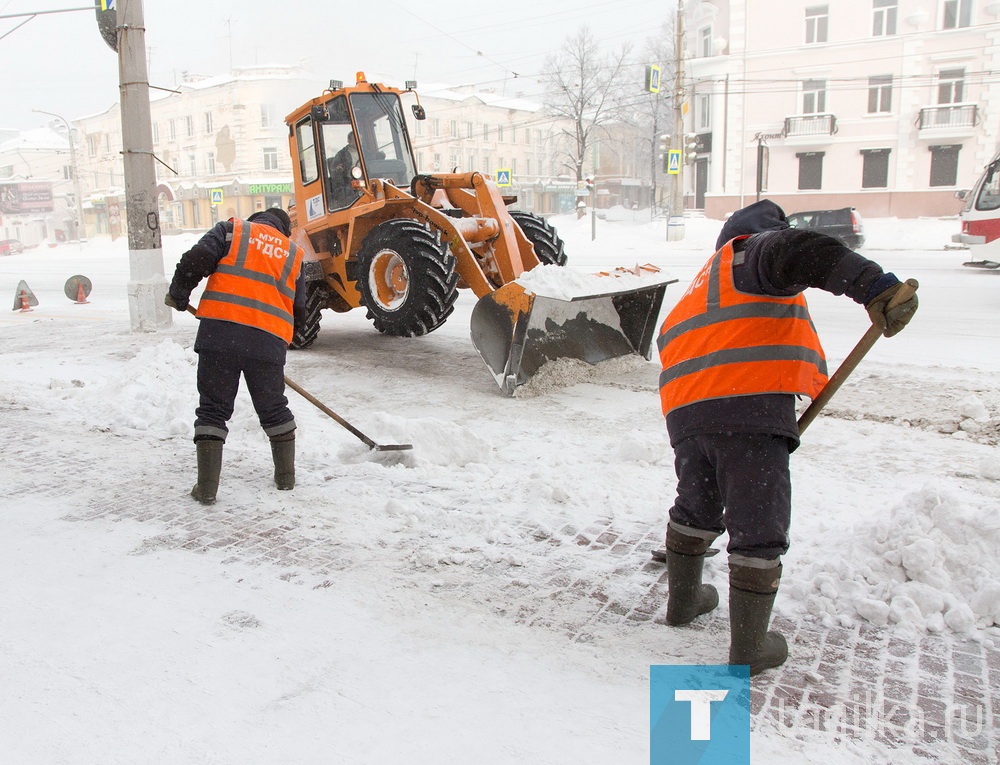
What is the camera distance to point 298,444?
5.05 metres

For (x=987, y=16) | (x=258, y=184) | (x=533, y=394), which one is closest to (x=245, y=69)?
(x=258, y=184)

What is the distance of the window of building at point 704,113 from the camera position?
34.8 metres

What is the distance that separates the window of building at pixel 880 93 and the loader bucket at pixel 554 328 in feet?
95.2

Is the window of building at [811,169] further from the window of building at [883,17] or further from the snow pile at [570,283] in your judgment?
the snow pile at [570,283]

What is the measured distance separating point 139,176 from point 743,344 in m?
8.65

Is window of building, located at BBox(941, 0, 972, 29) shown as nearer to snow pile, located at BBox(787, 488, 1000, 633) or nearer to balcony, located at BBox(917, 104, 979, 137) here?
balcony, located at BBox(917, 104, 979, 137)

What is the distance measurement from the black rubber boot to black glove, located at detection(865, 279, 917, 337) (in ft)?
3.40

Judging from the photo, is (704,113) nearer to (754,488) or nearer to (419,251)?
(419,251)

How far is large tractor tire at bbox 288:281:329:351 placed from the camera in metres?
8.27

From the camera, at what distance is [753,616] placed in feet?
8.37

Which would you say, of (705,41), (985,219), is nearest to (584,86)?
(705,41)

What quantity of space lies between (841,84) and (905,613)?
33.4 m

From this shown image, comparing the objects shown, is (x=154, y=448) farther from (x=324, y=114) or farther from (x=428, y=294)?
(x=324, y=114)

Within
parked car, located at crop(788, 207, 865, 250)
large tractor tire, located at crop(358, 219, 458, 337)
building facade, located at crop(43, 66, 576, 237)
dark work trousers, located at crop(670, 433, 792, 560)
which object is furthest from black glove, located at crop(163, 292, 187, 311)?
building facade, located at crop(43, 66, 576, 237)
